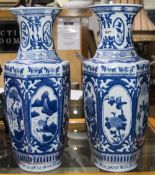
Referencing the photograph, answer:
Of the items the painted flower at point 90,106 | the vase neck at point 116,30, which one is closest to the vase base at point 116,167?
the painted flower at point 90,106

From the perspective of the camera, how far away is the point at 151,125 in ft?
3.16

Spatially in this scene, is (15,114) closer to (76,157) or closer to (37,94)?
(37,94)

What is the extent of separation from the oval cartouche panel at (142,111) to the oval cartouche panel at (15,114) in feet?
0.75

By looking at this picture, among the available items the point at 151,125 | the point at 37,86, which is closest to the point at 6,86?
the point at 37,86

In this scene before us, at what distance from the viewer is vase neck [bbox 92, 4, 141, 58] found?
69 centimetres

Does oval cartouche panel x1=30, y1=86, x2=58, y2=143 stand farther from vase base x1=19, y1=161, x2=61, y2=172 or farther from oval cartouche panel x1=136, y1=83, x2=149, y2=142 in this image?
oval cartouche panel x1=136, y1=83, x2=149, y2=142

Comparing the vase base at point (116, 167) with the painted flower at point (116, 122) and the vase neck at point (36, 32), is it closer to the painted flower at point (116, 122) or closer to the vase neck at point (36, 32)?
the painted flower at point (116, 122)

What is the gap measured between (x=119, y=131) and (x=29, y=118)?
18 cm

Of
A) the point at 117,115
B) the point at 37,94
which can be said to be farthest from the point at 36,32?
the point at 117,115

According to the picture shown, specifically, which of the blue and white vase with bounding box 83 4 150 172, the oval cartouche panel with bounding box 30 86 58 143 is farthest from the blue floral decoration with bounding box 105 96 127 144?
the oval cartouche panel with bounding box 30 86 58 143

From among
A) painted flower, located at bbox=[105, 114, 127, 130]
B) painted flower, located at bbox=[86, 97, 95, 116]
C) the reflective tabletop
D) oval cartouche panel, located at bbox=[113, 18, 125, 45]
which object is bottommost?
the reflective tabletop

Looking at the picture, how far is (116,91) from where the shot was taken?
26.9 inches

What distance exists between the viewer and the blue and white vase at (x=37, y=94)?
27.0 inches

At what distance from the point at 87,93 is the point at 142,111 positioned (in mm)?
115
